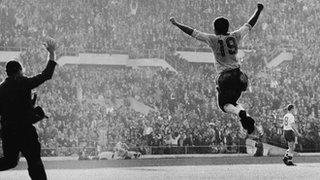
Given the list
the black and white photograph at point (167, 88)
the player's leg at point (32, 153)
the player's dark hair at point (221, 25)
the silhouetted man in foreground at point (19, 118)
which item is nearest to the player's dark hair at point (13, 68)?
the silhouetted man in foreground at point (19, 118)

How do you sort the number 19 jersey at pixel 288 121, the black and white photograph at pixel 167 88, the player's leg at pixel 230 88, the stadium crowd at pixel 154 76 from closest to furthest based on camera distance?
the player's leg at pixel 230 88
the black and white photograph at pixel 167 88
the number 19 jersey at pixel 288 121
the stadium crowd at pixel 154 76

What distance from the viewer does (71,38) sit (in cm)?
4169

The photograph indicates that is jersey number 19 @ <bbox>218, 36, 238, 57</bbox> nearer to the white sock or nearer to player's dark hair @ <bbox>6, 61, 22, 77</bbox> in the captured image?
the white sock

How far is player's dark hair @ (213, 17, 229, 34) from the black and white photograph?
2cm

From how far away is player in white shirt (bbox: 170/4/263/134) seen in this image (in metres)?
11.0

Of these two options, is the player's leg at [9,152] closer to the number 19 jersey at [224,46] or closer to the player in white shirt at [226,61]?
the player in white shirt at [226,61]

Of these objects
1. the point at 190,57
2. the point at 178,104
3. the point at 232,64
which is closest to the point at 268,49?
the point at 190,57

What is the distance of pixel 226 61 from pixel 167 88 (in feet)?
82.3

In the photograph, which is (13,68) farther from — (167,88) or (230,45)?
(167,88)

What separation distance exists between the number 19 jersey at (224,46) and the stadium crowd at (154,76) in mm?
16832

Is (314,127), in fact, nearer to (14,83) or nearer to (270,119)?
(270,119)

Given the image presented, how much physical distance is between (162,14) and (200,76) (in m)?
8.02

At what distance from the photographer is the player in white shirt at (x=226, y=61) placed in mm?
11031

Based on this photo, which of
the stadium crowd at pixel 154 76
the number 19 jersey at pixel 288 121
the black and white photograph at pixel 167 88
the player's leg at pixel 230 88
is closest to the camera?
the player's leg at pixel 230 88
